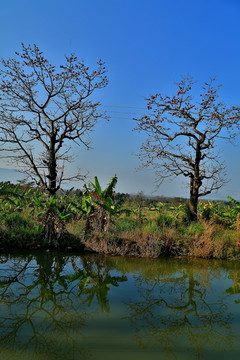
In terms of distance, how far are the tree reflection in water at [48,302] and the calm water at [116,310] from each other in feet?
0.04

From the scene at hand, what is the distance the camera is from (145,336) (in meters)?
4.49

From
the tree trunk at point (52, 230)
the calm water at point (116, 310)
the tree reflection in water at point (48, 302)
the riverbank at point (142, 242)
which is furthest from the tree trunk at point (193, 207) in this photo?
the tree trunk at point (52, 230)

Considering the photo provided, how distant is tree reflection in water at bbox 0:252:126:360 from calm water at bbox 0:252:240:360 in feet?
0.04

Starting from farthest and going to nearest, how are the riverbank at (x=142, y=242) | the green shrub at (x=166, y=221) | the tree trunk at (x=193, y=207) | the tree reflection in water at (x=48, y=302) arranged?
the tree trunk at (x=193, y=207), the green shrub at (x=166, y=221), the riverbank at (x=142, y=242), the tree reflection in water at (x=48, y=302)

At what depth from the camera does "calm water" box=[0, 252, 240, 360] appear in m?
4.10

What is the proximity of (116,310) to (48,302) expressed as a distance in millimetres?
1244

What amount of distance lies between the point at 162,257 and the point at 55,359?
21.4 feet

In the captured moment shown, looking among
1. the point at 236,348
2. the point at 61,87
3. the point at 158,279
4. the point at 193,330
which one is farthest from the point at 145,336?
the point at 61,87

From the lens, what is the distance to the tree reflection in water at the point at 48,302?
4.09 metres

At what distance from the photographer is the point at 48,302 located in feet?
18.7

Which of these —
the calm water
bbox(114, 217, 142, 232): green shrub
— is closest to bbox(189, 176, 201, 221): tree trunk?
bbox(114, 217, 142, 232): green shrub

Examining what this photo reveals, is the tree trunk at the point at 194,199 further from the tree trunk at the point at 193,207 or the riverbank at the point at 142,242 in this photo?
the riverbank at the point at 142,242

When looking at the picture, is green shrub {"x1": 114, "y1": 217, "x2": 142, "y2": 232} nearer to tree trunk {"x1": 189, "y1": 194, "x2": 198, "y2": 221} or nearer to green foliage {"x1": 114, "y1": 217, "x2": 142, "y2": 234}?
green foliage {"x1": 114, "y1": 217, "x2": 142, "y2": 234}

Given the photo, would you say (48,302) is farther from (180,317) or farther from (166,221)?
(166,221)
